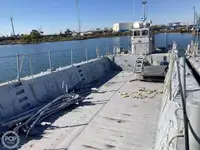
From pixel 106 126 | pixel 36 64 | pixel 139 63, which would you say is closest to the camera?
pixel 106 126

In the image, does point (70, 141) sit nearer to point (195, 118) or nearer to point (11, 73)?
point (195, 118)

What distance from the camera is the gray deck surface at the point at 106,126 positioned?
5.40 metres

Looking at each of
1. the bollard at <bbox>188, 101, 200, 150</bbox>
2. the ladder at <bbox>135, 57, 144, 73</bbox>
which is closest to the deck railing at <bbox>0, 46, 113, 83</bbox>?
Answer: the ladder at <bbox>135, 57, 144, 73</bbox>

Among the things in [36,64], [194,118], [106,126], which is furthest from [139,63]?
[36,64]

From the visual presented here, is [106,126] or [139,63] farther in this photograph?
[139,63]

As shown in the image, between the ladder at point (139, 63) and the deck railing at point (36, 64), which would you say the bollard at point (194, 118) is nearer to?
the deck railing at point (36, 64)

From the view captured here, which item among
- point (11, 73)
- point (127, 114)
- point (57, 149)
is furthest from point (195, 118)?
point (11, 73)

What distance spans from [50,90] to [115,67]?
306 inches

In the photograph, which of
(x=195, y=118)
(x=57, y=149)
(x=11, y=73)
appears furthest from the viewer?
(x=11, y=73)

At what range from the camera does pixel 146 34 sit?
1656 centimetres

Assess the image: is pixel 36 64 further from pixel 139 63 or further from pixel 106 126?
pixel 106 126

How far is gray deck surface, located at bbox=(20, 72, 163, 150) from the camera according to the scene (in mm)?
5398

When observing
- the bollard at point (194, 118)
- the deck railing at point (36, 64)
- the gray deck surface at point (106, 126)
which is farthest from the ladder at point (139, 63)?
the bollard at point (194, 118)

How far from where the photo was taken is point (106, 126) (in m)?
6.39
